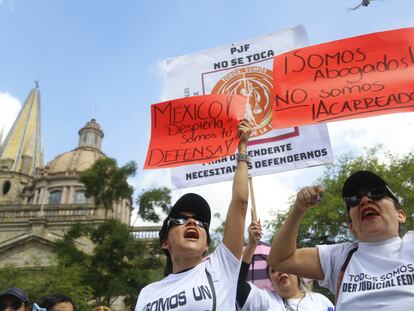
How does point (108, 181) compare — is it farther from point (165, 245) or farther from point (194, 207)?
point (194, 207)

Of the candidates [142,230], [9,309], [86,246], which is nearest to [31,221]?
[86,246]

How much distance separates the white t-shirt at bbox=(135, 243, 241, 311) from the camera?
2619 millimetres

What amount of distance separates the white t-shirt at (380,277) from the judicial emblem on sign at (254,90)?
217 centimetres

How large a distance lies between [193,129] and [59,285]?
1706cm

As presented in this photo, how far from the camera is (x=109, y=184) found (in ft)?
73.3

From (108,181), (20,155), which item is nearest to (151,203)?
(108,181)

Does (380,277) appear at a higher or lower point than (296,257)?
lower

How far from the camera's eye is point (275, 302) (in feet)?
12.2

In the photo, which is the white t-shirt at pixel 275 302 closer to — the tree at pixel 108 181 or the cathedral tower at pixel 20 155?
the tree at pixel 108 181

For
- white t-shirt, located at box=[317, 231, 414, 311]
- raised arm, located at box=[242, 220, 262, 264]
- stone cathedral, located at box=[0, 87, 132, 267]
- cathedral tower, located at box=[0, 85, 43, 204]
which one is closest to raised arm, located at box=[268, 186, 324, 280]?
white t-shirt, located at box=[317, 231, 414, 311]

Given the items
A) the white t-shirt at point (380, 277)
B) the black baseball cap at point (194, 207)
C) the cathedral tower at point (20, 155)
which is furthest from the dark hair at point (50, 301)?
the cathedral tower at point (20, 155)

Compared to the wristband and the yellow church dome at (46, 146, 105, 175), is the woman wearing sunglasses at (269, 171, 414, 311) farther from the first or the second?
the yellow church dome at (46, 146, 105, 175)

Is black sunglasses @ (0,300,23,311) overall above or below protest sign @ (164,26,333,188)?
below

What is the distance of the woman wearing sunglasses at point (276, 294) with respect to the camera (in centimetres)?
312
